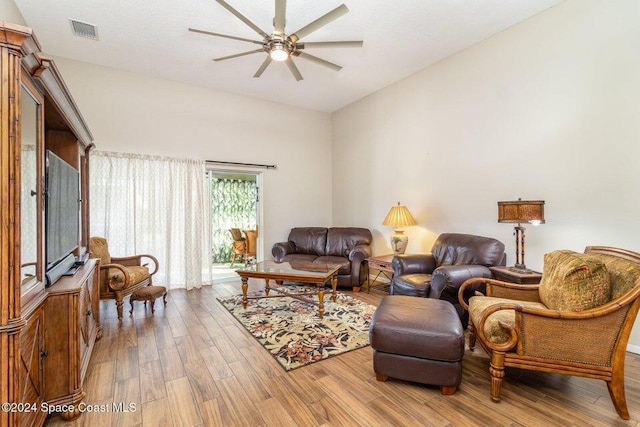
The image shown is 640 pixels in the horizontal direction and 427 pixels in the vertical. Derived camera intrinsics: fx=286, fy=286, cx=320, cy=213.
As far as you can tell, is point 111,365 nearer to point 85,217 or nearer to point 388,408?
point 85,217

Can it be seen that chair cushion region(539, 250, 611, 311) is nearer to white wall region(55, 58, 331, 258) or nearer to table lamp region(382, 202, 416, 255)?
table lamp region(382, 202, 416, 255)

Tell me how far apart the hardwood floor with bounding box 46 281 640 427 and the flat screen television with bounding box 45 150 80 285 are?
3.14ft

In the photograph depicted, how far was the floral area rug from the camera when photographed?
2.49 metres

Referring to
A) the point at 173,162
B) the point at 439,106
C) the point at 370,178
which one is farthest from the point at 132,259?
the point at 439,106

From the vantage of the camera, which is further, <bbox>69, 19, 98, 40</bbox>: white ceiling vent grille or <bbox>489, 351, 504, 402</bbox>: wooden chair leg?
<bbox>69, 19, 98, 40</bbox>: white ceiling vent grille

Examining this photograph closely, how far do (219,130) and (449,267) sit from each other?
13.9 feet

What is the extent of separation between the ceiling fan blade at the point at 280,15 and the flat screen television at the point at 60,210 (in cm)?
197

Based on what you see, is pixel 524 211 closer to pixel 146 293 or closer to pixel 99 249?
pixel 146 293

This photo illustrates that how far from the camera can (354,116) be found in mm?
5629

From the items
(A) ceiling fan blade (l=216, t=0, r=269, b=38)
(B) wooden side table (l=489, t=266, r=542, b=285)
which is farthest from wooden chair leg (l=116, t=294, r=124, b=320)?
(B) wooden side table (l=489, t=266, r=542, b=285)

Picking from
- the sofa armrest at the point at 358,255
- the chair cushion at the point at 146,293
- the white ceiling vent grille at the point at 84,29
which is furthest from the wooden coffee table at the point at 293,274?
the white ceiling vent grille at the point at 84,29

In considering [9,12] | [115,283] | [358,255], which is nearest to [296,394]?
[115,283]

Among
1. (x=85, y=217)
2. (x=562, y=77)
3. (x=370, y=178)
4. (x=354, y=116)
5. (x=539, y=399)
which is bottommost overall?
(x=539, y=399)

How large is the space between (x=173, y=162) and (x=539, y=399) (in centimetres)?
508
